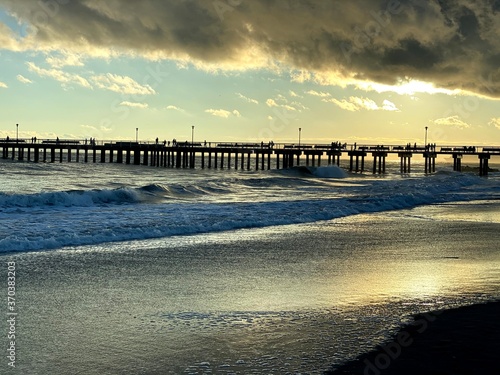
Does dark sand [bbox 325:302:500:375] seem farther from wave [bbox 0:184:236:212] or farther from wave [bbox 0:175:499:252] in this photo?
wave [bbox 0:184:236:212]

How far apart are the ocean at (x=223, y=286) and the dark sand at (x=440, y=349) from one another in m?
0.25

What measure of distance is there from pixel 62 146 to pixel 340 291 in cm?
9383

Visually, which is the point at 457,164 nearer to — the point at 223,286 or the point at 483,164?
the point at 483,164

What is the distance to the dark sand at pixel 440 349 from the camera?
5582mm

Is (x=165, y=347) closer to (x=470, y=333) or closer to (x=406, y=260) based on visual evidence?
(x=470, y=333)

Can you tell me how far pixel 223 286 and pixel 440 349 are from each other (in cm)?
410

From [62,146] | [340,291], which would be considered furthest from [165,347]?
[62,146]

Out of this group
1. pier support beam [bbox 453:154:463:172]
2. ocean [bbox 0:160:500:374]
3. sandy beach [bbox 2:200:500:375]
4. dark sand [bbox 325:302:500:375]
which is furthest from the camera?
pier support beam [bbox 453:154:463:172]

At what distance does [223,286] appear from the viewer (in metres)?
9.52

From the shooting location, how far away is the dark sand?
558 centimetres

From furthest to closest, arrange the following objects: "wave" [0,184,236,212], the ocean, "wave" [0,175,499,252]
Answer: "wave" [0,184,236,212], "wave" [0,175,499,252], the ocean

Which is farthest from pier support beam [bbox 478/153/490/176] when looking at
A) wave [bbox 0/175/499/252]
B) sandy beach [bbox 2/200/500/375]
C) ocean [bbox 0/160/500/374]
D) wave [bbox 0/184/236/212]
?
sandy beach [bbox 2/200/500/375]

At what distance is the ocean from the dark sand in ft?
0.83

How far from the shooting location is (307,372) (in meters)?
5.53
